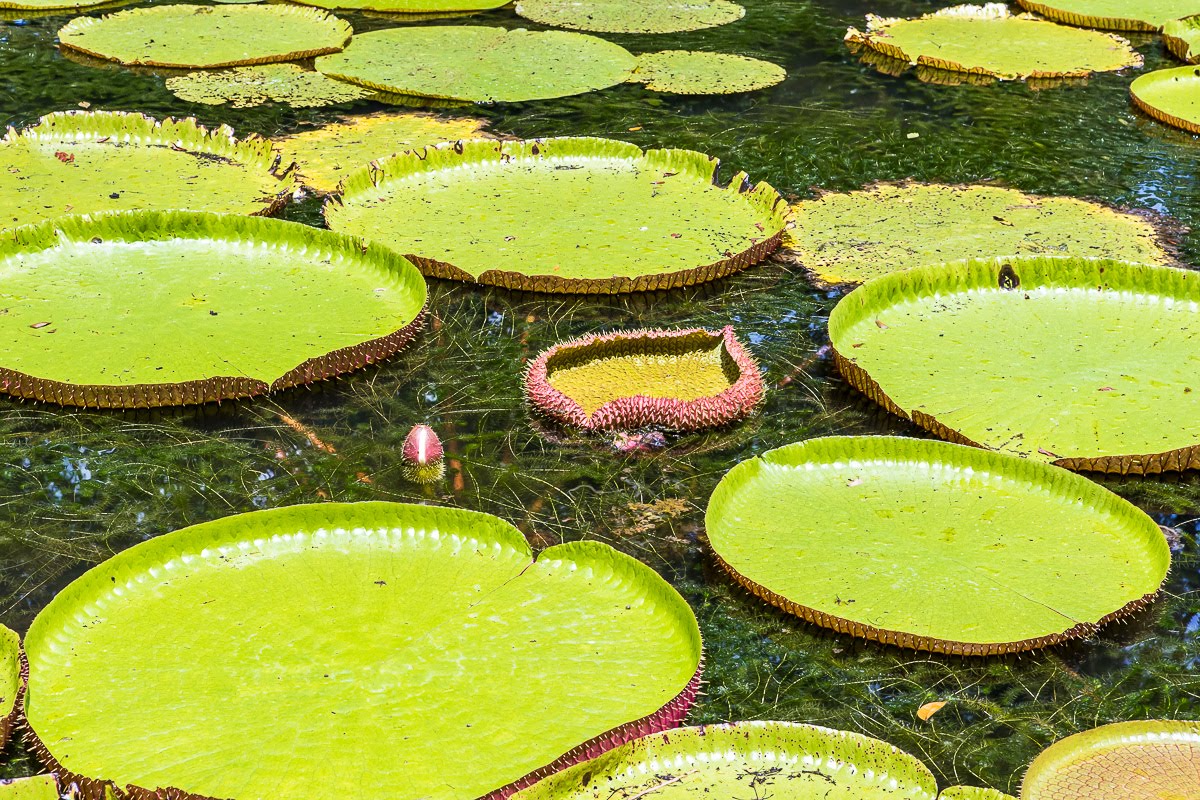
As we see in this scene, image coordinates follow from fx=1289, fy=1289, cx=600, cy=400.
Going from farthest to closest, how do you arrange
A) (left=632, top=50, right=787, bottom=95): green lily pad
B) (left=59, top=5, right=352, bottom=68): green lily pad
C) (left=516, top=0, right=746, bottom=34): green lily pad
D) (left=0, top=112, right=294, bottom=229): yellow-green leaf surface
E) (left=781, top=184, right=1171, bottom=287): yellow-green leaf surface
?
(left=516, top=0, right=746, bottom=34): green lily pad
(left=59, top=5, right=352, bottom=68): green lily pad
(left=632, top=50, right=787, bottom=95): green lily pad
(left=0, top=112, right=294, bottom=229): yellow-green leaf surface
(left=781, top=184, right=1171, bottom=287): yellow-green leaf surface

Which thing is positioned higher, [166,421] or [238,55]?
[238,55]

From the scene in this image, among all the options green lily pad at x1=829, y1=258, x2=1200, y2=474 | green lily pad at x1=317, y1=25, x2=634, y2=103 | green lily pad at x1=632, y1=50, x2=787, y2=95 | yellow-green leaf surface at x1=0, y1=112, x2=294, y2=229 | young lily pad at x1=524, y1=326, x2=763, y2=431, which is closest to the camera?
green lily pad at x1=829, y1=258, x2=1200, y2=474

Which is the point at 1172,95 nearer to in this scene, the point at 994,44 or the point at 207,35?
the point at 994,44

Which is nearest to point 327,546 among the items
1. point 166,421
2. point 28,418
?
point 166,421

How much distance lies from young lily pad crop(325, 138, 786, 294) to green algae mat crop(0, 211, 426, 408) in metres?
0.31

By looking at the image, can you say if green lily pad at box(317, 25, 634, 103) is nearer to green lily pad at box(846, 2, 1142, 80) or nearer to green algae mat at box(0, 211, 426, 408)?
green lily pad at box(846, 2, 1142, 80)

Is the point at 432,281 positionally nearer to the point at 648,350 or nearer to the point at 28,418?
the point at 648,350

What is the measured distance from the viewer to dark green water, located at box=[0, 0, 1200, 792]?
296 cm

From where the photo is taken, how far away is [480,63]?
7207mm

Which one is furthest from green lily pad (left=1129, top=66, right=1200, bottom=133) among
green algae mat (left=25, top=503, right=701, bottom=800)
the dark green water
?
green algae mat (left=25, top=503, right=701, bottom=800)

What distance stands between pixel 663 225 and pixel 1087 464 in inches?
81.1

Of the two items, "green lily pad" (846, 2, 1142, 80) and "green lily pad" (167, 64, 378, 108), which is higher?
"green lily pad" (846, 2, 1142, 80)

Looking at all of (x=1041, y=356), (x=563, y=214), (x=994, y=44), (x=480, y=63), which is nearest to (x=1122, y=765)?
(x=1041, y=356)

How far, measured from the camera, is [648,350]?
13.8 ft
